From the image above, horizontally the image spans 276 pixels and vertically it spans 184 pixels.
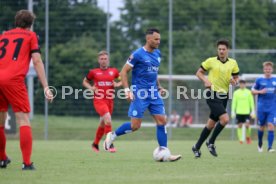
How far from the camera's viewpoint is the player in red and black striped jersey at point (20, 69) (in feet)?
29.1

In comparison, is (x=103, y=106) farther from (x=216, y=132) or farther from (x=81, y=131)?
(x=81, y=131)

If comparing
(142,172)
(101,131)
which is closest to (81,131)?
(101,131)

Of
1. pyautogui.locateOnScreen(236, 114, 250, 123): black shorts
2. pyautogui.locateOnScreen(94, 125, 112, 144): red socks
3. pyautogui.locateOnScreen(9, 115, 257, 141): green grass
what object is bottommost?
pyautogui.locateOnScreen(9, 115, 257, 141): green grass

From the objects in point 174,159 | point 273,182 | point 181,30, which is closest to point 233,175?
point 273,182

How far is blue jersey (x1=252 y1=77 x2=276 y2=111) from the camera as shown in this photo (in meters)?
17.0

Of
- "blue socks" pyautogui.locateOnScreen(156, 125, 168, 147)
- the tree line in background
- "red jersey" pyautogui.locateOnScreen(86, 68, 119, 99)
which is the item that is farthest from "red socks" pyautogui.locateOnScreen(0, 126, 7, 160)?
the tree line in background

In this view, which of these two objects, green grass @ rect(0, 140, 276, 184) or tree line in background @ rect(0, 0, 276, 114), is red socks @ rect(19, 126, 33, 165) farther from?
tree line in background @ rect(0, 0, 276, 114)

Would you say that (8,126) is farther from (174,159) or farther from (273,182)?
(273,182)

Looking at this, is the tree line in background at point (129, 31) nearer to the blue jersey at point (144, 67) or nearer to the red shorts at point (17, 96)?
the blue jersey at point (144, 67)

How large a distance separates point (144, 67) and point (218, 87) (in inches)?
77.3

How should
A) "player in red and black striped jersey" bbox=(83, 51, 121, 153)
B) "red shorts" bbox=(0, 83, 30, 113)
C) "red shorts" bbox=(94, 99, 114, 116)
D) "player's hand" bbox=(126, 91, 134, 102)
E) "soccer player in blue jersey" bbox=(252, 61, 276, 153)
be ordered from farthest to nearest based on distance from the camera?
"soccer player in blue jersey" bbox=(252, 61, 276, 153) → "player in red and black striped jersey" bbox=(83, 51, 121, 153) → "red shorts" bbox=(94, 99, 114, 116) → "player's hand" bbox=(126, 91, 134, 102) → "red shorts" bbox=(0, 83, 30, 113)

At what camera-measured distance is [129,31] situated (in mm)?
29016

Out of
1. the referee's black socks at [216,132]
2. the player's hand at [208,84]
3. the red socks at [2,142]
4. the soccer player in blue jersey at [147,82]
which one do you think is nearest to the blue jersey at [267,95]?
the referee's black socks at [216,132]

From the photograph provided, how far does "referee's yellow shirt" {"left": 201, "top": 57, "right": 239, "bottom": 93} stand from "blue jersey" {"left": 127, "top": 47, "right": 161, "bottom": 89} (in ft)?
5.49
